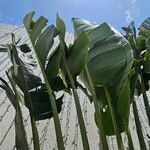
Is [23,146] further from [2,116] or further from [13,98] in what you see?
[2,116]

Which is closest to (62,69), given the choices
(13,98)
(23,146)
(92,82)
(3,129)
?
(92,82)

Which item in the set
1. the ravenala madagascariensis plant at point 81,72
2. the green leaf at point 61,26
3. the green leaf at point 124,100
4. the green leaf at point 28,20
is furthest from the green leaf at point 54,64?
the green leaf at point 124,100

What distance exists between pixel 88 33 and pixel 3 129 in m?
1.74

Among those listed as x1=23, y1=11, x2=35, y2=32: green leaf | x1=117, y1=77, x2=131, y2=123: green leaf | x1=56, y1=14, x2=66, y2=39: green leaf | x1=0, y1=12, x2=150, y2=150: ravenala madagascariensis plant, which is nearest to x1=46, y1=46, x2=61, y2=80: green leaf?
x1=0, y1=12, x2=150, y2=150: ravenala madagascariensis plant

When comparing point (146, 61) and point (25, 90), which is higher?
point (146, 61)

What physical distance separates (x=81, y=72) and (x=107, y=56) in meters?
0.24

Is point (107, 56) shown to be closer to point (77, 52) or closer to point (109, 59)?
point (109, 59)

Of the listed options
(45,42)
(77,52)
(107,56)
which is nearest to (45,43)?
(45,42)

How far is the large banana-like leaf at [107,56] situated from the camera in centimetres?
285

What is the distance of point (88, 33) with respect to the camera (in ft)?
10.2

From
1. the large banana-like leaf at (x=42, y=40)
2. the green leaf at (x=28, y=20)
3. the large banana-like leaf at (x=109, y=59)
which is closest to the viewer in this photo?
the large banana-like leaf at (x=109, y=59)

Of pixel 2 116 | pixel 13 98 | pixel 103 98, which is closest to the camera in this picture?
pixel 13 98

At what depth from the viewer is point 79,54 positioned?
2932mm

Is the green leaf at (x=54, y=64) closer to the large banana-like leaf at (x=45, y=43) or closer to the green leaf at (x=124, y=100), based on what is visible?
the large banana-like leaf at (x=45, y=43)
